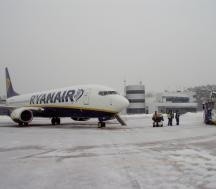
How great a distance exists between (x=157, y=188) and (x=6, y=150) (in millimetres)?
8947

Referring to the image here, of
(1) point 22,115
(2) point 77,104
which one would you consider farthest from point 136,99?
(2) point 77,104

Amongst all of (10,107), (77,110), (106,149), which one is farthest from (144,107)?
(106,149)

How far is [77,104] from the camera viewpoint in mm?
31453

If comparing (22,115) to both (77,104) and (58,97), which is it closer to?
(58,97)

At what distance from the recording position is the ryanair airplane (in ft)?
95.3

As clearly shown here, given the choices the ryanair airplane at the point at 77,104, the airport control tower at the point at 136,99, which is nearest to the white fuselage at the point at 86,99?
the ryanair airplane at the point at 77,104

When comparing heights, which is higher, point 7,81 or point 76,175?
point 7,81

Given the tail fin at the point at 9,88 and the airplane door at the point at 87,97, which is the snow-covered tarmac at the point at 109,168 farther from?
the tail fin at the point at 9,88

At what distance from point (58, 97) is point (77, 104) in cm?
399

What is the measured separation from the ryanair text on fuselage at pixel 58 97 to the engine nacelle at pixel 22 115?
2.10 m

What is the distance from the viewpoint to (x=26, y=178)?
8969mm

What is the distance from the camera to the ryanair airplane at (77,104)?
29.0 metres

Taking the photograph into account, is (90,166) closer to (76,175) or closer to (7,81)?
(76,175)

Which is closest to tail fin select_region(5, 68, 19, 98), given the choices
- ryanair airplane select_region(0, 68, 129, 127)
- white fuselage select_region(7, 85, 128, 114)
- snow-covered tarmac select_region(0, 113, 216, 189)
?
ryanair airplane select_region(0, 68, 129, 127)
